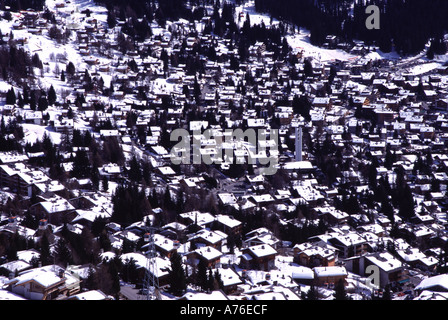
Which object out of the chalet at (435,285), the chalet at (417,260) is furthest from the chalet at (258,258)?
the chalet at (417,260)

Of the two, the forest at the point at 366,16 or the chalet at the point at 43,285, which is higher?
the forest at the point at 366,16

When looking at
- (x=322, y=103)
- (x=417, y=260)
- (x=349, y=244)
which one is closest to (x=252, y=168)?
(x=349, y=244)

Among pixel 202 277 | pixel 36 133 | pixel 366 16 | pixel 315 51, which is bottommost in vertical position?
pixel 202 277

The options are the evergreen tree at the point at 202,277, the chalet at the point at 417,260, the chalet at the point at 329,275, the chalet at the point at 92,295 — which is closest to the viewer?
the chalet at the point at 92,295

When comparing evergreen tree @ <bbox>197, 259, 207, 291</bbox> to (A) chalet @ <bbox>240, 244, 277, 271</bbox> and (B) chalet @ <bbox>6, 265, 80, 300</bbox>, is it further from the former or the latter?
(B) chalet @ <bbox>6, 265, 80, 300</bbox>

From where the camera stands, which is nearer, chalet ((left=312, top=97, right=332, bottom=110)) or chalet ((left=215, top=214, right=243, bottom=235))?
chalet ((left=215, top=214, right=243, bottom=235))

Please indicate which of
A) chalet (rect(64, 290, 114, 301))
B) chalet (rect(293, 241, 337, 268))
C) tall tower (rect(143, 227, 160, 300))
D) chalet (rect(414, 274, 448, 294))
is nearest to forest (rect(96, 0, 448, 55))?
chalet (rect(293, 241, 337, 268))

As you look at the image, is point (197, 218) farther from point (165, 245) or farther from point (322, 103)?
point (322, 103)

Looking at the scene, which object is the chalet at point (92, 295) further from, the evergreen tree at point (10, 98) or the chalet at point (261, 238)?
the evergreen tree at point (10, 98)

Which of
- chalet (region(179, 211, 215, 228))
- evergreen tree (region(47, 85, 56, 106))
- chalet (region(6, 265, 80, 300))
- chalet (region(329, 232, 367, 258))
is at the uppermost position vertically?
evergreen tree (region(47, 85, 56, 106))

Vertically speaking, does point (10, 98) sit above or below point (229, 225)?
above

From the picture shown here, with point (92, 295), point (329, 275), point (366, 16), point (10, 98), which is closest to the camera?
point (92, 295)

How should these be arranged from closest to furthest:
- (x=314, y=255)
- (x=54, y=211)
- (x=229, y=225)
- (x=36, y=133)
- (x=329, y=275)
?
(x=329, y=275) → (x=314, y=255) → (x=229, y=225) → (x=54, y=211) → (x=36, y=133)
